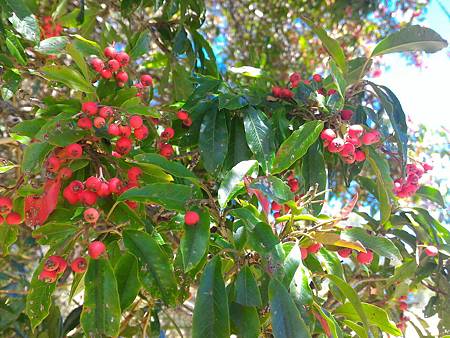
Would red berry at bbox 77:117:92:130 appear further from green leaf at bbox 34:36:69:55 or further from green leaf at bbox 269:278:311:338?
green leaf at bbox 269:278:311:338

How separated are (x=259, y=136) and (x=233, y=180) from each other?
0.36 m

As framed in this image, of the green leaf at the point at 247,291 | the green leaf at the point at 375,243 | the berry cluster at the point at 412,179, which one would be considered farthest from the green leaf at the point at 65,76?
the berry cluster at the point at 412,179

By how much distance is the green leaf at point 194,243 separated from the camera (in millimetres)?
1095

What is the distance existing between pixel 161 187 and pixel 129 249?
0.52ft

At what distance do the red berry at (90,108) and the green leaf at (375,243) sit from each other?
2.32 ft

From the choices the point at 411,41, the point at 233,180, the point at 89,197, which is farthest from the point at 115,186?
the point at 411,41

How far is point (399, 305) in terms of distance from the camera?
2127mm

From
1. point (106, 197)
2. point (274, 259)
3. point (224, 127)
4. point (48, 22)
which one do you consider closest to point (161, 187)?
point (106, 197)

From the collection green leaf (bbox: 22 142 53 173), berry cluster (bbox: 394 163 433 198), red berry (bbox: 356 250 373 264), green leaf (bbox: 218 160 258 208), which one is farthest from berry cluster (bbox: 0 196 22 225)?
berry cluster (bbox: 394 163 433 198)

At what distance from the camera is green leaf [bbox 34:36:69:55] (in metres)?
1.45

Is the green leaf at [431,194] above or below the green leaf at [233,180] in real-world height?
below

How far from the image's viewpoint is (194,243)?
1127 millimetres

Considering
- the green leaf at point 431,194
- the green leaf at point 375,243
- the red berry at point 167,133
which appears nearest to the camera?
the green leaf at point 375,243

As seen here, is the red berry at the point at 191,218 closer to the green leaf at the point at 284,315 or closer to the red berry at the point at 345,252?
the green leaf at the point at 284,315
